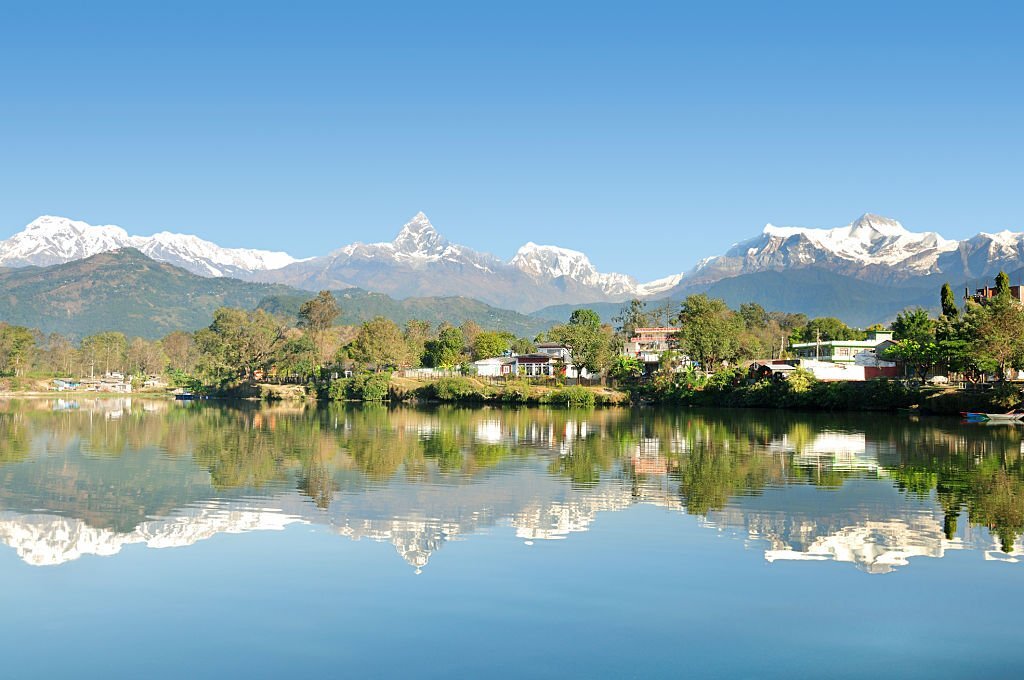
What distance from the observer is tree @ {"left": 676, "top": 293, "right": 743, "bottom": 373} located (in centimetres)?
9794

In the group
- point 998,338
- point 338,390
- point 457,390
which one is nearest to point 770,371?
point 998,338

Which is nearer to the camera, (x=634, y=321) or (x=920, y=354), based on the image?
(x=920, y=354)

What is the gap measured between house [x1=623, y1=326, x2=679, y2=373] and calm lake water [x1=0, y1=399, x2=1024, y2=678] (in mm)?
70439

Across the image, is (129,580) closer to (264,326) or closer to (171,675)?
(171,675)

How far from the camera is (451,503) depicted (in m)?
25.7

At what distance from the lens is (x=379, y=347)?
11156 centimetres

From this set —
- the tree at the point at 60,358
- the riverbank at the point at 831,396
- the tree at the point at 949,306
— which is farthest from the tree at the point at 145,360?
the tree at the point at 949,306

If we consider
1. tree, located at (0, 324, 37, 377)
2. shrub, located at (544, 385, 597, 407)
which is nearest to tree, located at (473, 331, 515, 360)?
shrub, located at (544, 385, 597, 407)

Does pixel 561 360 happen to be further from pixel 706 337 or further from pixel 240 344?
pixel 240 344

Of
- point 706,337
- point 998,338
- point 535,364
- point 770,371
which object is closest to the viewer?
point 998,338

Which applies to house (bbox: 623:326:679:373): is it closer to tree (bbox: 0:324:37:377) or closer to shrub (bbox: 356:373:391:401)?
shrub (bbox: 356:373:391:401)

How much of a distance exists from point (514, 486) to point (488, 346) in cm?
11121

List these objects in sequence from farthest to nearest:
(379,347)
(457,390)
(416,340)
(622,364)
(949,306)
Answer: (416,340), (379,347), (622,364), (457,390), (949,306)

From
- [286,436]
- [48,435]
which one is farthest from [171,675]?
[48,435]
